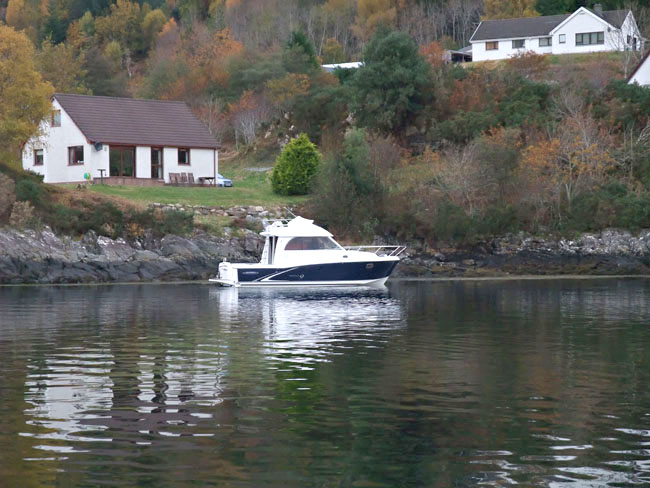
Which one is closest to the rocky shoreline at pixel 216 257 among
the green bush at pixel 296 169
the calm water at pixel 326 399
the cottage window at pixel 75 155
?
the green bush at pixel 296 169

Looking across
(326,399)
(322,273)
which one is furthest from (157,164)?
(326,399)

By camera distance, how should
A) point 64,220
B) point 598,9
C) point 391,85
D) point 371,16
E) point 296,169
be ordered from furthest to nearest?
point 371,16
point 598,9
point 391,85
point 296,169
point 64,220

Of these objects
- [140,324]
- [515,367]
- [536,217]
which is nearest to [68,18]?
[536,217]

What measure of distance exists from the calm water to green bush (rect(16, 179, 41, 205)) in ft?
73.0

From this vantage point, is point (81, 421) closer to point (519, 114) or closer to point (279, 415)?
point (279, 415)

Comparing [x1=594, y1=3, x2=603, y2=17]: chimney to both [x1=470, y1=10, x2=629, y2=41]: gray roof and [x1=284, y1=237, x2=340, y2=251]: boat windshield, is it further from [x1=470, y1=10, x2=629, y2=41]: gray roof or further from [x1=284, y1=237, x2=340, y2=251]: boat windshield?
[x1=284, y1=237, x2=340, y2=251]: boat windshield

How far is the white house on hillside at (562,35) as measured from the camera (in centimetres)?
8612

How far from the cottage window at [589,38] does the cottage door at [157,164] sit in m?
40.1

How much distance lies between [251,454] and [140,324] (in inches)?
677

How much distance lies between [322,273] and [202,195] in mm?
16983

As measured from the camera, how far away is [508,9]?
365 ft

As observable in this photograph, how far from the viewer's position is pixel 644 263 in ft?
182

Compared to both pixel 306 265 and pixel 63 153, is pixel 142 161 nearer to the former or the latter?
pixel 63 153

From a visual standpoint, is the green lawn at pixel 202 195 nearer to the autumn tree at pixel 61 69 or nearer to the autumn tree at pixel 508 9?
the autumn tree at pixel 61 69
